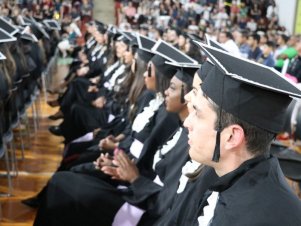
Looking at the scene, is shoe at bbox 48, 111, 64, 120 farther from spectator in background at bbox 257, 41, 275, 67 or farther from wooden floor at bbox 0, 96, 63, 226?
spectator in background at bbox 257, 41, 275, 67

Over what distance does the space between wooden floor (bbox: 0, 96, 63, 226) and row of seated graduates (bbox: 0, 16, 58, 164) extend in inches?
22.2

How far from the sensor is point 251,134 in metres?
1.71

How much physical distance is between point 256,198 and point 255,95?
13.5 inches

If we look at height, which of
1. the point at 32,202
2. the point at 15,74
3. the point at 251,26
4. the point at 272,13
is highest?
the point at 15,74

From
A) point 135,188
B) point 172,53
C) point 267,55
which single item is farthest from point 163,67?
point 267,55

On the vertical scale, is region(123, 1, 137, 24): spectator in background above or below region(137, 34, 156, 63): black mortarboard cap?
below

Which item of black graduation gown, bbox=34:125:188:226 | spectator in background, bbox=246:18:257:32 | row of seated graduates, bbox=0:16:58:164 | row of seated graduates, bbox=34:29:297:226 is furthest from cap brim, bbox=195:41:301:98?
spectator in background, bbox=246:18:257:32

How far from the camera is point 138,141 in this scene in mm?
4016

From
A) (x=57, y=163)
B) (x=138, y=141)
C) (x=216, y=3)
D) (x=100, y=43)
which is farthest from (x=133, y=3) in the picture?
(x=138, y=141)

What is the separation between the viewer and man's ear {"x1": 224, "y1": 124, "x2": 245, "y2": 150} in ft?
5.58

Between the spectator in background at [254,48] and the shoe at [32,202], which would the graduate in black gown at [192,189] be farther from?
the spectator in background at [254,48]

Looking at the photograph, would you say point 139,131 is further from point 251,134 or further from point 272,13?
point 272,13

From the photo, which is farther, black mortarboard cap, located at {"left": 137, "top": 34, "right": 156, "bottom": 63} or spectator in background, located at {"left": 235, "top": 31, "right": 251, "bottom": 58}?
spectator in background, located at {"left": 235, "top": 31, "right": 251, "bottom": 58}

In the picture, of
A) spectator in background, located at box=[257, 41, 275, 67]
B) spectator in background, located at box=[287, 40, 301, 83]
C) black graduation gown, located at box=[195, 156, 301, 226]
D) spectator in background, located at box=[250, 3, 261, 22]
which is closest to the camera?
black graduation gown, located at box=[195, 156, 301, 226]
